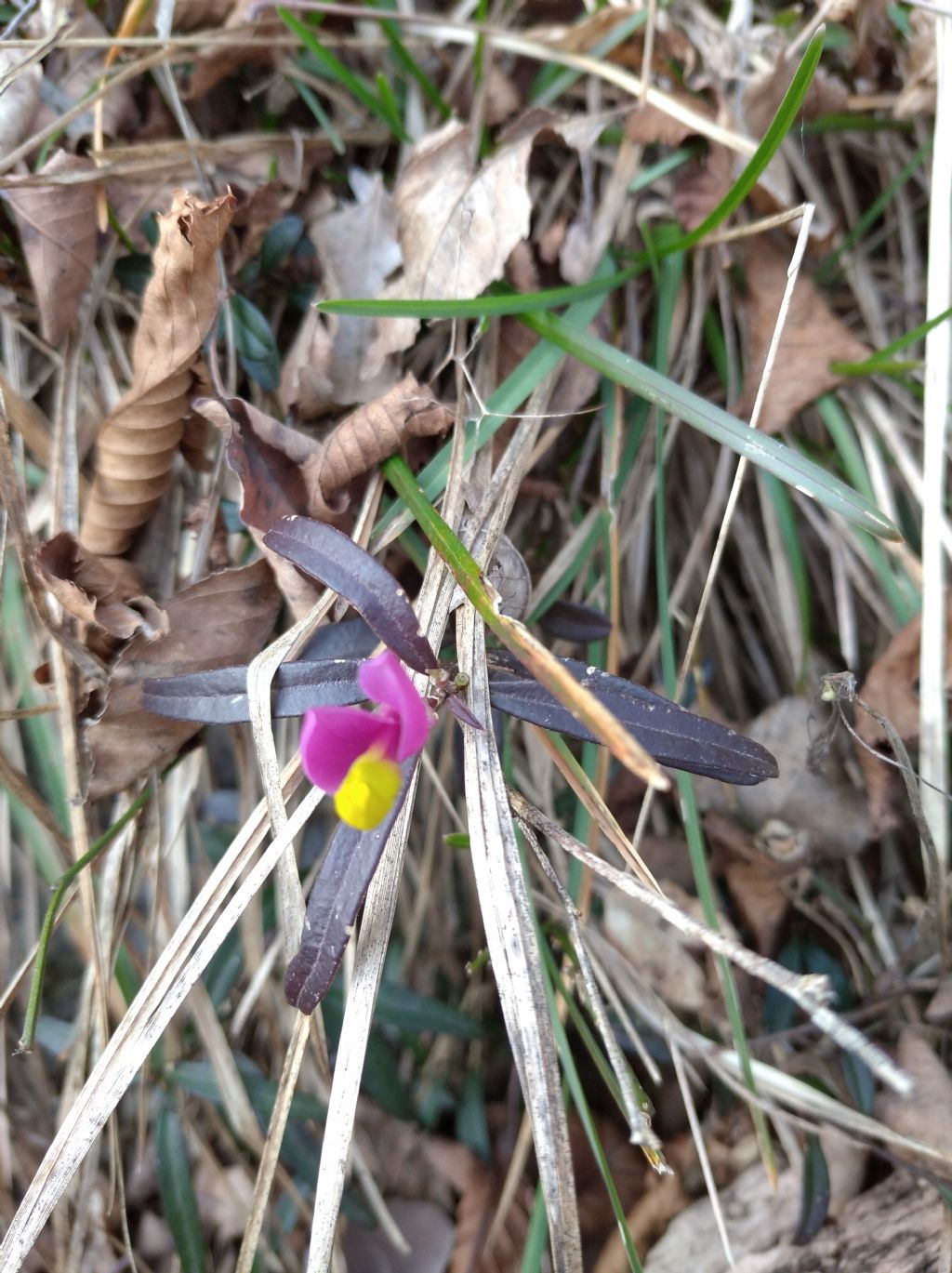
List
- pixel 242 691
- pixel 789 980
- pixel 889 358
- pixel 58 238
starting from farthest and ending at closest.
A: 1. pixel 889 358
2. pixel 58 238
3. pixel 242 691
4. pixel 789 980

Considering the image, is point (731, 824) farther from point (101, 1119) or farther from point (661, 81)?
point (661, 81)

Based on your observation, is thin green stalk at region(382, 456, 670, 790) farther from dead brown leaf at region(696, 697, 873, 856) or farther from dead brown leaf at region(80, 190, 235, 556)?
dead brown leaf at region(696, 697, 873, 856)

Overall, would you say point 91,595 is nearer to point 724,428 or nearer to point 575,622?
point 575,622

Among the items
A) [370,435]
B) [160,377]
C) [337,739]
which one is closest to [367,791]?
[337,739]

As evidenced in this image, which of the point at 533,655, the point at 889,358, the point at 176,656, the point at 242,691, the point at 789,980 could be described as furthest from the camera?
the point at 889,358

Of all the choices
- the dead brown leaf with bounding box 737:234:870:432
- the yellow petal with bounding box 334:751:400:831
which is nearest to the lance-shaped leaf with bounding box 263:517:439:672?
the yellow petal with bounding box 334:751:400:831

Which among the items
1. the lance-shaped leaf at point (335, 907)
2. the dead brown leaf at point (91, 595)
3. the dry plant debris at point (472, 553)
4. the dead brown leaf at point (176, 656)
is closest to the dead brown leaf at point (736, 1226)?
the dry plant debris at point (472, 553)

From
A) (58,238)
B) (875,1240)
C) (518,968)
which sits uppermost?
(58,238)
